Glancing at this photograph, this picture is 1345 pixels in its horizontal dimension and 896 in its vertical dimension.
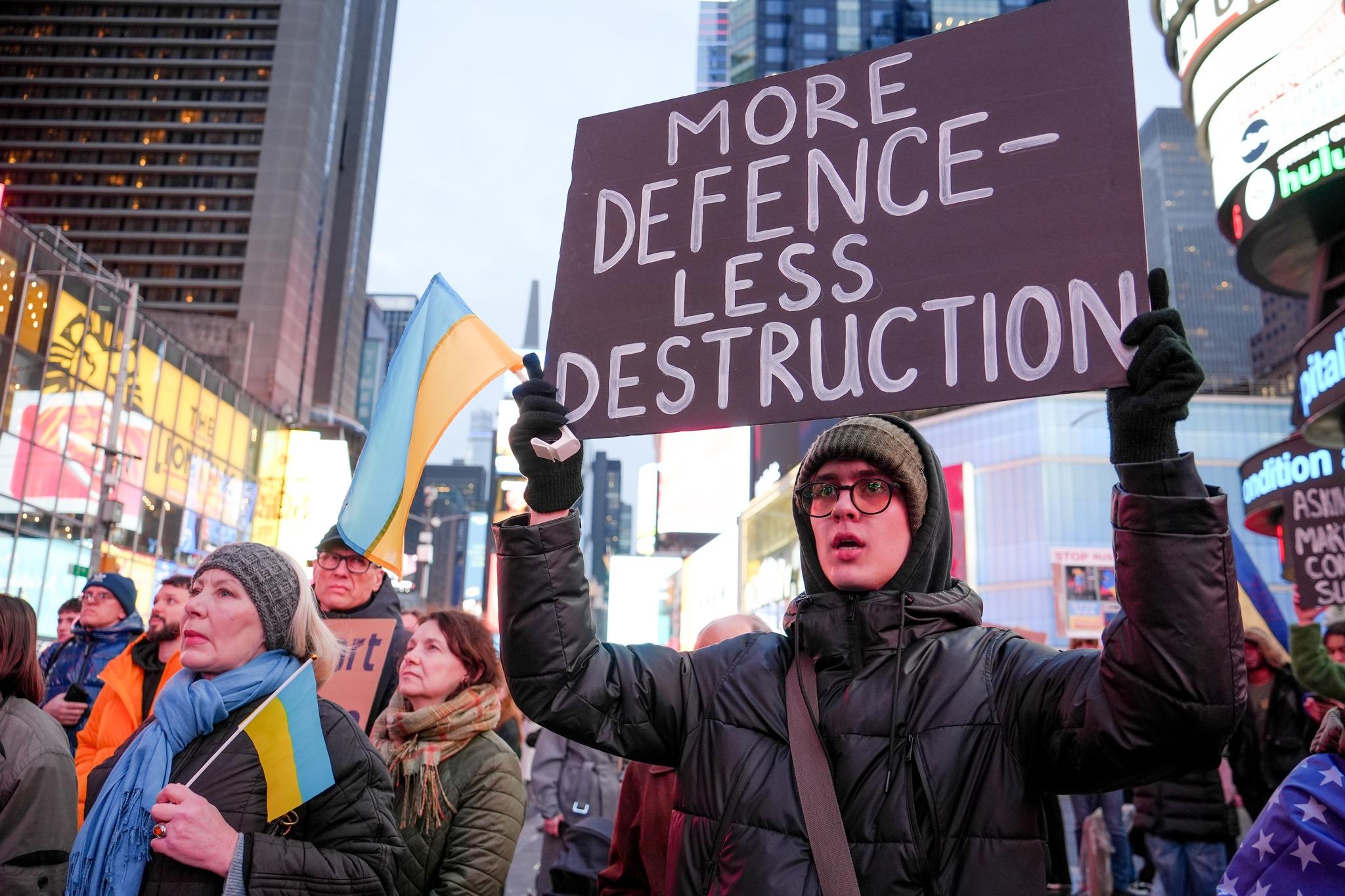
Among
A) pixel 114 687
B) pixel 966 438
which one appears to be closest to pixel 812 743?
pixel 114 687

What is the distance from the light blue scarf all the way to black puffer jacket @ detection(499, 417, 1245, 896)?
1202mm

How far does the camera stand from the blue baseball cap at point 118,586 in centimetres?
689

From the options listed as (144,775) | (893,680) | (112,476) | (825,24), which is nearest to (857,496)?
(893,680)

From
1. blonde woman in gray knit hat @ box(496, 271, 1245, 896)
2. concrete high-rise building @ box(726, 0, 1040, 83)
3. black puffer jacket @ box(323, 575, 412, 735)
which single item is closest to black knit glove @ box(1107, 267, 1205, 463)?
blonde woman in gray knit hat @ box(496, 271, 1245, 896)

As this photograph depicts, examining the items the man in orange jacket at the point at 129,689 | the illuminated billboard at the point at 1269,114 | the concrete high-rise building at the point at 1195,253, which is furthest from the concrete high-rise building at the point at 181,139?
the concrete high-rise building at the point at 1195,253

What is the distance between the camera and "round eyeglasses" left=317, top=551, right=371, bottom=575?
18.9 feet

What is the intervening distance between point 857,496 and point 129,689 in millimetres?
4241

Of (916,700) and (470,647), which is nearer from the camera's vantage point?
(916,700)

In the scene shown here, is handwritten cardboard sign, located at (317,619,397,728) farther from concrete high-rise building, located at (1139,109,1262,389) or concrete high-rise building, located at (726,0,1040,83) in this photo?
concrete high-rise building, located at (1139,109,1262,389)

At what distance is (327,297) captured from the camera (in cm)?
11562

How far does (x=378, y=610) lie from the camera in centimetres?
589

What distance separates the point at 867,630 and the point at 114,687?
4167 mm

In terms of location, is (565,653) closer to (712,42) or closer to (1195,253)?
(712,42)

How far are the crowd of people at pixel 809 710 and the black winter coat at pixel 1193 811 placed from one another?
3225 mm
